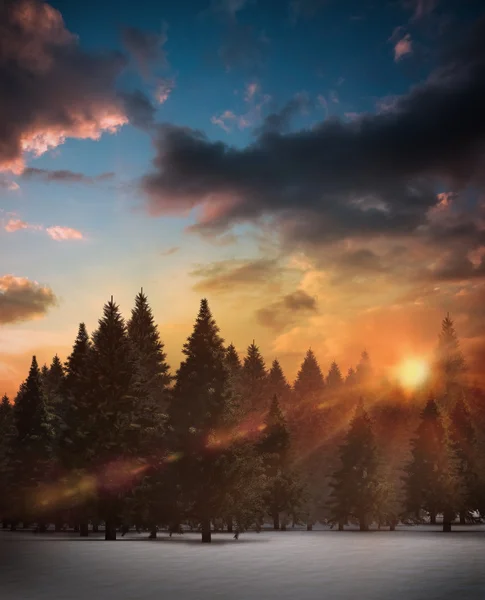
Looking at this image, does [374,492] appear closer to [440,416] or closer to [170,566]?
[440,416]

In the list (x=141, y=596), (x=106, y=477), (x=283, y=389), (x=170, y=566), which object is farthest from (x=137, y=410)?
(x=283, y=389)

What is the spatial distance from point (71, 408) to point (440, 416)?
3716 cm

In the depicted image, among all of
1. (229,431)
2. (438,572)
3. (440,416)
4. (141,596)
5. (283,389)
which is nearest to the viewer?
(141,596)

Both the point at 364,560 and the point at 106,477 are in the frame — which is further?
the point at 106,477

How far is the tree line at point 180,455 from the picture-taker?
140 feet

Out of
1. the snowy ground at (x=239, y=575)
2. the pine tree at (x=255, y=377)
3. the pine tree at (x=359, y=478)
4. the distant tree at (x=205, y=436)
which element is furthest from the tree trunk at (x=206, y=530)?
the pine tree at (x=255, y=377)

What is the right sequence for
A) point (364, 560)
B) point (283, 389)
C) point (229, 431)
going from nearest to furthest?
point (364, 560), point (229, 431), point (283, 389)

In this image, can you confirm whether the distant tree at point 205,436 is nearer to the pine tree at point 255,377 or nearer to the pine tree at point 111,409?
the pine tree at point 111,409

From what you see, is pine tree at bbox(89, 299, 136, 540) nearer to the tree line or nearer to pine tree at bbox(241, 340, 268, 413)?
the tree line

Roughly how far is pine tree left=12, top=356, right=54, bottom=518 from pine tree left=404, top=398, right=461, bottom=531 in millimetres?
35346

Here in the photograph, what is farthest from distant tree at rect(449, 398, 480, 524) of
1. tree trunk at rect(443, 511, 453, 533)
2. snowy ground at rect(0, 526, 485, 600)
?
snowy ground at rect(0, 526, 485, 600)

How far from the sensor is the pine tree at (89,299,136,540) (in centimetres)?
4459

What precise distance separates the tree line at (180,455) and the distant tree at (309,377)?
237ft

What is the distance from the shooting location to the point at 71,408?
49844 millimetres
